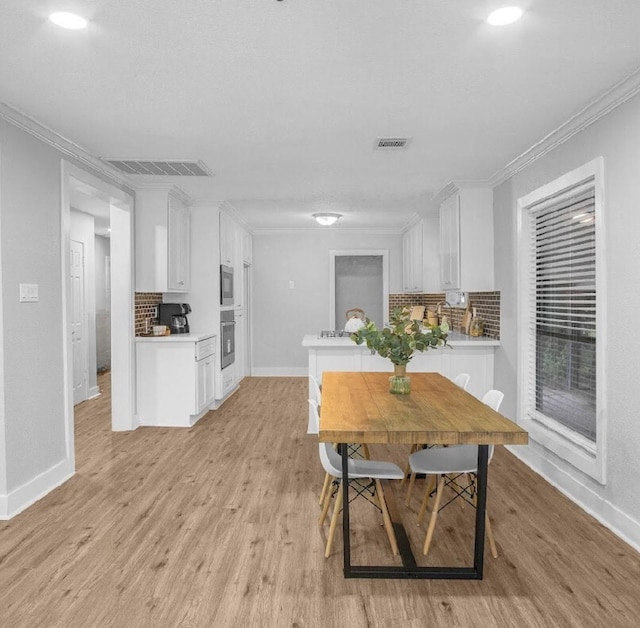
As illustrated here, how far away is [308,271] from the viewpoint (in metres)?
8.66

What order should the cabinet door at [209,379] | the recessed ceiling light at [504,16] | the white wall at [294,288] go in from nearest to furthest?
1. the recessed ceiling light at [504,16]
2. the cabinet door at [209,379]
3. the white wall at [294,288]

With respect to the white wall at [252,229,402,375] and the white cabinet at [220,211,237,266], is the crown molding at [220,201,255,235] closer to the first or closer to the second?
the white cabinet at [220,211,237,266]

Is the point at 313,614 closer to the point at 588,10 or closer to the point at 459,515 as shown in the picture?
the point at 459,515

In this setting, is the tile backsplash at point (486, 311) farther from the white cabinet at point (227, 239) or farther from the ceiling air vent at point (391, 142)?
the white cabinet at point (227, 239)

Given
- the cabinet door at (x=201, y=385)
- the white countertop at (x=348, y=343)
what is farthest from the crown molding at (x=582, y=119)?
the cabinet door at (x=201, y=385)

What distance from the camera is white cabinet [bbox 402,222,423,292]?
7238 mm

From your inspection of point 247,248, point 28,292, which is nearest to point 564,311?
point 28,292

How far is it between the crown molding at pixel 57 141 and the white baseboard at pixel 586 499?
168 inches

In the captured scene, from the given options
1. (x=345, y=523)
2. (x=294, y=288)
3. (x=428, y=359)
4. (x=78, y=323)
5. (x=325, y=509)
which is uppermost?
(x=294, y=288)

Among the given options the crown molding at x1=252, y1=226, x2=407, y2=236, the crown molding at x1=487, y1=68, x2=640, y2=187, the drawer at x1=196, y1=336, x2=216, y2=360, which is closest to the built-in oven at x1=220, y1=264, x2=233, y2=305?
the drawer at x1=196, y1=336, x2=216, y2=360

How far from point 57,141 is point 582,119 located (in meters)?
3.55

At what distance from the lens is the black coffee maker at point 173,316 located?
19.2ft

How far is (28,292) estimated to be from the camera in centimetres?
338

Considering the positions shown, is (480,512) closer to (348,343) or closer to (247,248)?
(348,343)
